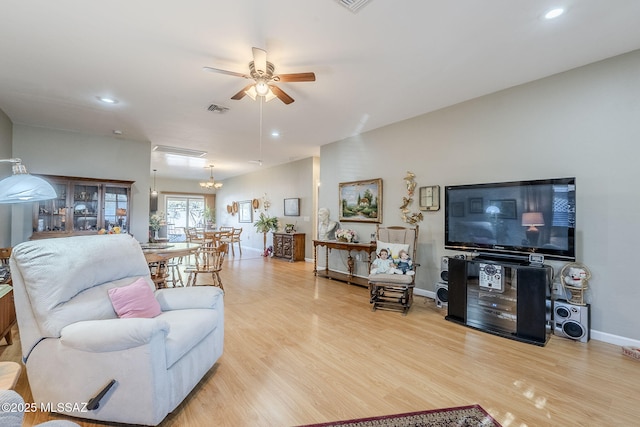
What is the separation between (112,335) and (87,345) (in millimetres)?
162

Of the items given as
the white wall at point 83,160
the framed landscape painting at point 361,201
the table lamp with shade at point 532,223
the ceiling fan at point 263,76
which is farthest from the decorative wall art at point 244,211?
the table lamp with shade at point 532,223

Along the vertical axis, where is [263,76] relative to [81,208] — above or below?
above

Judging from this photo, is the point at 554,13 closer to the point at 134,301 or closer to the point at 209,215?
the point at 134,301

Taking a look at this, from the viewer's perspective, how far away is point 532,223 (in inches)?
118

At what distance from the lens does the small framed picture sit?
7884 mm

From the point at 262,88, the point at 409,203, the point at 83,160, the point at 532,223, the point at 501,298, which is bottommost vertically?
the point at 501,298

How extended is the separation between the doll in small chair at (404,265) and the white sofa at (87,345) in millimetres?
2678

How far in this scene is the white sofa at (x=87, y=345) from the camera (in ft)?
5.14

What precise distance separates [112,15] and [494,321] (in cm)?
471

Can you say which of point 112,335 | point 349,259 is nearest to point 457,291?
point 349,259

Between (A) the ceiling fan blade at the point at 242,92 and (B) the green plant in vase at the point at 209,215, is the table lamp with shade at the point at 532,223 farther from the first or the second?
(B) the green plant in vase at the point at 209,215

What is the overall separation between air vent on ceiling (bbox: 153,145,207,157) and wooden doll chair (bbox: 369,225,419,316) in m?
4.99

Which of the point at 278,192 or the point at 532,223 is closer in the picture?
the point at 532,223

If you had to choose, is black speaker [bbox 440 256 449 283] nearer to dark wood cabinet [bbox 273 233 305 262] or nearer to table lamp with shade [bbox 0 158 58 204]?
table lamp with shade [bbox 0 158 58 204]
